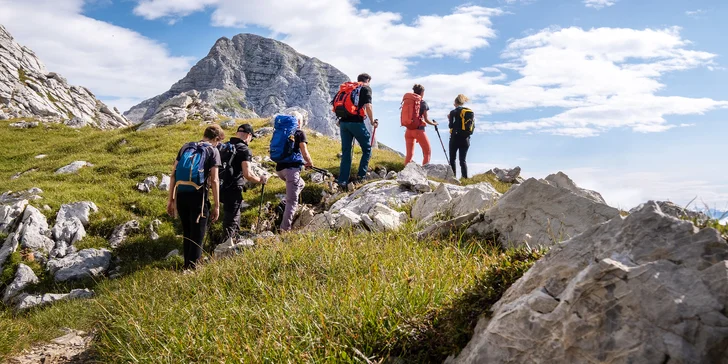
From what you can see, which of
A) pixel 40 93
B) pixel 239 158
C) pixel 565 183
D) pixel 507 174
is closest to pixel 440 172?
pixel 507 174

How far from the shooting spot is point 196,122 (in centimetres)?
2770

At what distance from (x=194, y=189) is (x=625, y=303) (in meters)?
8.19

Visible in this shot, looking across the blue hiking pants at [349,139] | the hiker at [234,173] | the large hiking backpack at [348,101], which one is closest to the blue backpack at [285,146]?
the hiker at [234,173]

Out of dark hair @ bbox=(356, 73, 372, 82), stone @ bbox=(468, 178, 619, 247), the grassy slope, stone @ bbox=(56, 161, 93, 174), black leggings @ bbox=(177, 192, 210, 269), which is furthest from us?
stone @ bbox=(56, 161, 93, 174)

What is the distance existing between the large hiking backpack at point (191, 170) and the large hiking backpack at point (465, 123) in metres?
9.78

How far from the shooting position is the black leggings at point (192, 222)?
9023 millimetres

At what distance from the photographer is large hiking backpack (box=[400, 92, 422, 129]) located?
15.4 meters

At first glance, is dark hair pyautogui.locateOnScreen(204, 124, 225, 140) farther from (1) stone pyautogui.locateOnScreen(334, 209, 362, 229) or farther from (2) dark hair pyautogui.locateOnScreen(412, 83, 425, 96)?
(2) dark hair pyautogui.locateOnScreen(412, 83, 425, 96)

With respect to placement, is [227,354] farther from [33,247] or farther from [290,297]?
[33,247]

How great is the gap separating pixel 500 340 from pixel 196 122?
27880mm

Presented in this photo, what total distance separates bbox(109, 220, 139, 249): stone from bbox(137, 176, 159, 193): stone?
2.94m

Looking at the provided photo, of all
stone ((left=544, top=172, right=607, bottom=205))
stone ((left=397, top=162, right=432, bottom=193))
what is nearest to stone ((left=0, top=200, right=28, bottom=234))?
stone ((left=397, top=162, right=432, bottom=193))

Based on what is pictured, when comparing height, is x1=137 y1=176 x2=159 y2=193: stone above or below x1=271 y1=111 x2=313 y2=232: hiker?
below

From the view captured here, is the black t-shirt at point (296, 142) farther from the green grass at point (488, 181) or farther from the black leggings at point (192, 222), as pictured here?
the green grass at point (488, 181)
